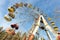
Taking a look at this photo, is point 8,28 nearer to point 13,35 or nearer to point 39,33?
point 13,35

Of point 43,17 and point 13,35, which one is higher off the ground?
point 43,17

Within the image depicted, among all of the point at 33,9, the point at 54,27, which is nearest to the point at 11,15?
the point at 33,9

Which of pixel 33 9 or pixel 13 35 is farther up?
pixel 33 9

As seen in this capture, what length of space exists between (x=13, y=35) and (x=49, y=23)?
57cm

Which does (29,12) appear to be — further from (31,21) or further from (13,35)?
(13,35)

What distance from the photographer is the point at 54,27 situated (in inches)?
165

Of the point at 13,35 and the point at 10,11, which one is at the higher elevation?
the point at 10,11

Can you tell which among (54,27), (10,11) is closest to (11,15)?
(10,11)

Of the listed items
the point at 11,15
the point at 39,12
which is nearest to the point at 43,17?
the point at 39,12

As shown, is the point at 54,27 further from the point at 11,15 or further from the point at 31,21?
the point at 11,15

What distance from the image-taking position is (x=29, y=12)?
166 inches

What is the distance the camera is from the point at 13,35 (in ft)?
13.4

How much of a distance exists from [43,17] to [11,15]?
1.57 ft

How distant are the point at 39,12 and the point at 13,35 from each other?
53 cm
